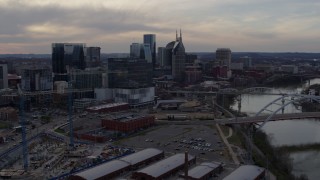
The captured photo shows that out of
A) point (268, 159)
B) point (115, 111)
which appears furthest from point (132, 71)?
point (268, 159)

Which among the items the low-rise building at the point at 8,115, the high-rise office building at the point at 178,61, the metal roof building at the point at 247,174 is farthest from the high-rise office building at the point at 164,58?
the metal roof building at the point at 247,174

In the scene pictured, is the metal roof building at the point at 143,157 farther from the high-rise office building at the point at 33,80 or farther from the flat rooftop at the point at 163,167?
the high-rise office building at the point at 33,80

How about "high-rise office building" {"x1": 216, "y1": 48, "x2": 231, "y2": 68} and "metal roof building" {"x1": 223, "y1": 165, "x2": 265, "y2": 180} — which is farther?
"high-rise office building" {"x1": 216, "y1": 48, "x2": 231, "y2": 68}

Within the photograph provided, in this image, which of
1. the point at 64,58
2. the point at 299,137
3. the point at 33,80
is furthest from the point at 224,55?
the point at 299,137

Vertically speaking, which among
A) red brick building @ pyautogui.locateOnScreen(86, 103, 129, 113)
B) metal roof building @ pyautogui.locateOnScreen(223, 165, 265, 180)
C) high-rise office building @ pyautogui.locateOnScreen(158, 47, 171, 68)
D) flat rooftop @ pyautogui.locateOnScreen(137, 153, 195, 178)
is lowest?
metal roof building @ pyautogui.locateOnScreen(223, 165, 265, 180)

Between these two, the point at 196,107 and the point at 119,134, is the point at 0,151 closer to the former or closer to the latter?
the point at 119,134

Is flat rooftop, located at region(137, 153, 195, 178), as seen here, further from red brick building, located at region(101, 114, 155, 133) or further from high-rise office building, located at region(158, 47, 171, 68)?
high-rise office building, located at region(158, 47, 171, 68)

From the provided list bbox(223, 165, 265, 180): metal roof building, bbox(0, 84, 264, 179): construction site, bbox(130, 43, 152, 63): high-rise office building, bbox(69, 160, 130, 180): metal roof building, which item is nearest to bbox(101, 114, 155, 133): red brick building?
bbox(0, 84, 264, 179): construction site

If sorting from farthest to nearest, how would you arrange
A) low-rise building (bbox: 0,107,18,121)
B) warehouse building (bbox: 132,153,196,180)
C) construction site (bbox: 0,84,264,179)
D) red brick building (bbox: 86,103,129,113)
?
red brick building (bbox: 86,103,129,113), low-rise building (bbox: 0,107,18,121), construction site (bbox: 0,84,264,179), warehouse building (bbox: 132,153,196,180)
